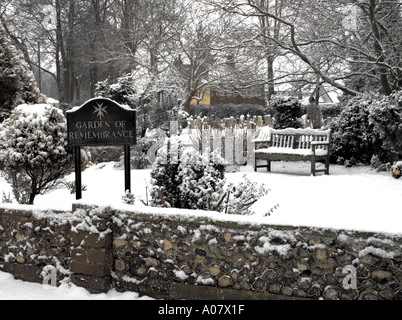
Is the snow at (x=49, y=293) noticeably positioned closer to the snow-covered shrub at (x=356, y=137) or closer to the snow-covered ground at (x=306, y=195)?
the snow-covered ground at (x=306, y=195)

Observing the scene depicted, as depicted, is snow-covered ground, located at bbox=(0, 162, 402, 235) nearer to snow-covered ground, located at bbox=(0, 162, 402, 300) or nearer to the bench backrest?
snow-covered ground, located at bbox=(0, 162, 402, 300)

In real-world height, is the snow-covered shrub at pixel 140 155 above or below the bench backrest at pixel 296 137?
below

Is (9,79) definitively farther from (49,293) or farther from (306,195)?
(306,195)

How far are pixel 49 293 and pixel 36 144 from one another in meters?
2.25

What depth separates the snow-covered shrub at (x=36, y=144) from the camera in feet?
18.3

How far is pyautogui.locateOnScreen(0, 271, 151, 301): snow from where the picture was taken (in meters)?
3.89

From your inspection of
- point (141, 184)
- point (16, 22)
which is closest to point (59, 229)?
point (141, 184)

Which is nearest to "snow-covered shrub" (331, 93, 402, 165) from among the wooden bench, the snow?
the wooden bench

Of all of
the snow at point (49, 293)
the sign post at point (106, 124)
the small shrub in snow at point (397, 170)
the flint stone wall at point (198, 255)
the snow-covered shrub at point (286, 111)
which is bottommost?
the snow at point (49, 293)

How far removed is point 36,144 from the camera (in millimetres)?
5609

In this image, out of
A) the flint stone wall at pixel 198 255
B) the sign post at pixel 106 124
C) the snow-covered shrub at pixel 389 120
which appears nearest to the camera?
the flint stone wall at pixel 198 255

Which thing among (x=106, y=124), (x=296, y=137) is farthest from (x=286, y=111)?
(x=106, y=124)

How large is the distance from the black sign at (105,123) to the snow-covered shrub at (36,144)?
28.8 inches

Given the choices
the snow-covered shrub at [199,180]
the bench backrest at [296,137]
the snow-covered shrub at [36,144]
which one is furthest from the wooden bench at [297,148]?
the snow-covered shrub at [36,144]
